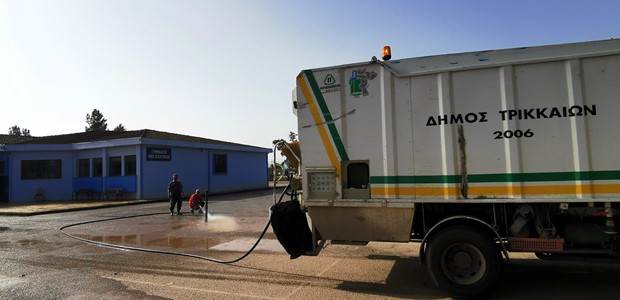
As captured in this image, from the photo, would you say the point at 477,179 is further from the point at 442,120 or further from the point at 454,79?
the point at 454,79

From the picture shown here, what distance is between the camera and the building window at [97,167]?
27.6m

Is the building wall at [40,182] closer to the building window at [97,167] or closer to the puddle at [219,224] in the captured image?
the building window at [97,167]

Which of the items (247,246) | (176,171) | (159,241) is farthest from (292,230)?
(176,171)

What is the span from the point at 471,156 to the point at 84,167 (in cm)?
2938

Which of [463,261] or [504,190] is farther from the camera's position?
[463,261]

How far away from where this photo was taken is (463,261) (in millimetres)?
5234

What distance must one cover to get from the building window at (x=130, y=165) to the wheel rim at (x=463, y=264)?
79.5ft

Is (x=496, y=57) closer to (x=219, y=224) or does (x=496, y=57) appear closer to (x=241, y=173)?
(x=219, y=224)

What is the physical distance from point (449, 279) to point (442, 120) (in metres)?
2.04

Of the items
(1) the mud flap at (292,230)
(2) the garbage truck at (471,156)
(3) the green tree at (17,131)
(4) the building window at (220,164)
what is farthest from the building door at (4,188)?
(3) the green tree at (17,131)

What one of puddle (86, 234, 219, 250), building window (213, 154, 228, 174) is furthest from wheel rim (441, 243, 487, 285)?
building window (213, 154, 228, 174)

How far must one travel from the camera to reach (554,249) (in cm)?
509

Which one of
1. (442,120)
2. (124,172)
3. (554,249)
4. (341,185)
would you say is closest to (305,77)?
(341,185)

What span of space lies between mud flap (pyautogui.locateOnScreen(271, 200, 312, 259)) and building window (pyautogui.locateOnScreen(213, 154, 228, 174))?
86.8 ft
